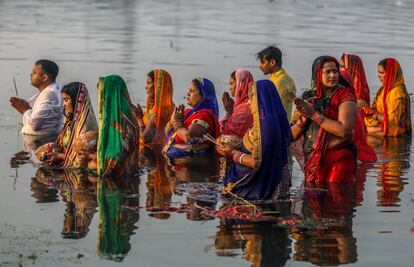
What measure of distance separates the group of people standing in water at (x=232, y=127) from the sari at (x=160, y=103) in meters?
0.01

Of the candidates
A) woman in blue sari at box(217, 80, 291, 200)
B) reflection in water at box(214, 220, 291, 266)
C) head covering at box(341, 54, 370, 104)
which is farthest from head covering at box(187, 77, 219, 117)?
head covering at box(341, 54, 370, 104)

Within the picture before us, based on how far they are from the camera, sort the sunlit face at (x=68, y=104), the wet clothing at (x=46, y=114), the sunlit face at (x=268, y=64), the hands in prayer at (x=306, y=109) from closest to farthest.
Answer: the hands in prayer at (x=306, y=109), the sunlit face at (x=68, y=104), the sunlit face at (x=268, y=64), the wet clothing at (x=46, y=114)

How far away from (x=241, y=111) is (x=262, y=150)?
2.36 metres

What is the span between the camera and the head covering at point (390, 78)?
13984 mm

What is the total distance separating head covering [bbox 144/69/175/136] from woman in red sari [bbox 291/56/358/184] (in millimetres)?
2779

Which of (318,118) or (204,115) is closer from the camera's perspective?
(318,118)

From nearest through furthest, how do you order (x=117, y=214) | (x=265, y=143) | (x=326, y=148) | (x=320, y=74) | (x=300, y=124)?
(x=265, y=143), (x=117, y=214), (x=320, y=74), (x=326, y=148), (x=300, y=124)

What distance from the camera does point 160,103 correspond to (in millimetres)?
12867

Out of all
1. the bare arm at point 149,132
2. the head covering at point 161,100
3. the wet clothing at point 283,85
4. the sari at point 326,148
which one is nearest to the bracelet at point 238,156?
the sari at point 326,148

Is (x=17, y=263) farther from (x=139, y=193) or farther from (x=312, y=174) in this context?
(x=312, y=174)

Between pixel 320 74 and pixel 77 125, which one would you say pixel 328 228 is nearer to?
pixel 320 74

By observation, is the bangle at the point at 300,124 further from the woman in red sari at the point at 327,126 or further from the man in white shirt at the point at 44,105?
the man in white shirt at the point at 44,105

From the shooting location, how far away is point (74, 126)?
1105 cm

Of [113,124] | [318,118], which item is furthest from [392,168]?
[113,124]
